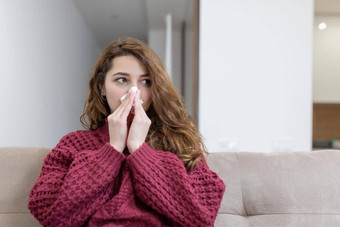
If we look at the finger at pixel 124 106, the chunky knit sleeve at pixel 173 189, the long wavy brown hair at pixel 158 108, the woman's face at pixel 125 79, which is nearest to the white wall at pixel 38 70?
the long wavy brown hair at pixel 158 108

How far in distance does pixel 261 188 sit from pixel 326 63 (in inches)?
54.1

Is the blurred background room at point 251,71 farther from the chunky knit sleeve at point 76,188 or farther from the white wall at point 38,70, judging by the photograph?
the chunky knit sleeve at point 76,188

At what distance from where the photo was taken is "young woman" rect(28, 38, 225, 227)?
97cm

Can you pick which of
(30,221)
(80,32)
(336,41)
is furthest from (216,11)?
(80,32)

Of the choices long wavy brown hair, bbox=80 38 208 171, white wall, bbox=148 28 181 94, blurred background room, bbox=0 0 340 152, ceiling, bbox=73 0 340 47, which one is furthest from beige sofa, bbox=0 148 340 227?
white wall, bbox=148 28 181 94

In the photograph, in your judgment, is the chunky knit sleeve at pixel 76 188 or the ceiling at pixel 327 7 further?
the ceiling at pixel 327 7

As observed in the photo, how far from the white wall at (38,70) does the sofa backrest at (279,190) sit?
1324 mm

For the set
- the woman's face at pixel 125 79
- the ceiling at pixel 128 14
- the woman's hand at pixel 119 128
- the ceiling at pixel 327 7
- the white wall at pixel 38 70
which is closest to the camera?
the woman's hand at pixel 119 128

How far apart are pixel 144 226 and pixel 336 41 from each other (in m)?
1.92

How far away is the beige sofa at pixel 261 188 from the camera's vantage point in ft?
4.02

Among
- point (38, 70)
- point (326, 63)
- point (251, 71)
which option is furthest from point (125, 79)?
point (38, 70)

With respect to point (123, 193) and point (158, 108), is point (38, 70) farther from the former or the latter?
point (123, 193)

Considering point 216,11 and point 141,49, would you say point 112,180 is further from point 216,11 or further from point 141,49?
point 216,11

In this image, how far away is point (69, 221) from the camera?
37.5 inches
